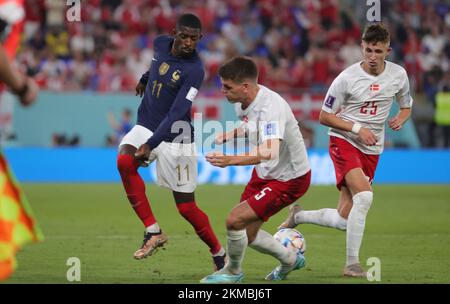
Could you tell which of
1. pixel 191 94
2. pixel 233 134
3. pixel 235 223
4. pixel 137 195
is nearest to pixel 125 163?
pixel 137 195

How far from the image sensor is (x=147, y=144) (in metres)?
8.98

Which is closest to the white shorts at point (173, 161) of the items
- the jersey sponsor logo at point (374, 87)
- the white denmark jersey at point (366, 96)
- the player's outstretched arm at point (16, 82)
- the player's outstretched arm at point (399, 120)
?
the white denmark jersey at point (366, 96)

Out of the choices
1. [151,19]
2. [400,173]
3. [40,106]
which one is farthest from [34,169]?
[400,173]

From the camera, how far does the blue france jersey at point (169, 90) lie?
9219mm

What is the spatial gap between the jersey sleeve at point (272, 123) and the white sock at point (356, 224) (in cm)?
143

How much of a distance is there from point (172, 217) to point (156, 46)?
218 inches

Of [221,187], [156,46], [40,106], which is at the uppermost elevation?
[156,46]

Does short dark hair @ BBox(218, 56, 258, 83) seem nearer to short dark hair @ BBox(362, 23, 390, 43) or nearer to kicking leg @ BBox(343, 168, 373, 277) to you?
short dark hair @ BBox(362, 23, 390, 43)

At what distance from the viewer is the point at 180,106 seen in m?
9.17

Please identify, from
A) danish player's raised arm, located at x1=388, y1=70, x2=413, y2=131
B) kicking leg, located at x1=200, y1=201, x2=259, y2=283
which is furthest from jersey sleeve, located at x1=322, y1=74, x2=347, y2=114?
kicking leg, located at x1=200, y1=201, x2=259, y2=283

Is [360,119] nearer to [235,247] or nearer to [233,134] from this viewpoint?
[233,134]

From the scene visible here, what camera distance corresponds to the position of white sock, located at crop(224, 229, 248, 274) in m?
8.15

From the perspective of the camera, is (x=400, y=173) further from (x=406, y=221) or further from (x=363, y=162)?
(x=363, y=162)

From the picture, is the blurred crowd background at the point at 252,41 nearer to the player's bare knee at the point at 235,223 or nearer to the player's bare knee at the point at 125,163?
the player's bare knee at the point at 125,163
